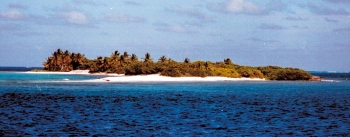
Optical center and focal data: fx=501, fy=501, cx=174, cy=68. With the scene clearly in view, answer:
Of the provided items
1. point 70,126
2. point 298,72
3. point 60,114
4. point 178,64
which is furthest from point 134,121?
point 298,72

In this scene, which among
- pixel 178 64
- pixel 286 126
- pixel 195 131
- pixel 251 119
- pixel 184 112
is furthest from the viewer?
pixel 178 64

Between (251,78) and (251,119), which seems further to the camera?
(251,78)

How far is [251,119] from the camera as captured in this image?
138ft

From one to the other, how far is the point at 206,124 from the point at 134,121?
571 cm

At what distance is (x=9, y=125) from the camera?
35781mm

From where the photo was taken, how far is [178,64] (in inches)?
6471

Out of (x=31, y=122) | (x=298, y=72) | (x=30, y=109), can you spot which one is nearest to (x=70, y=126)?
(x=31, y=122)

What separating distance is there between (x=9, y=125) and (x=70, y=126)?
14.4 ft

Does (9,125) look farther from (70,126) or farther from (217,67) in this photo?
(217,67)

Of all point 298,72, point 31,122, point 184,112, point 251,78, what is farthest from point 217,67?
point 31,122

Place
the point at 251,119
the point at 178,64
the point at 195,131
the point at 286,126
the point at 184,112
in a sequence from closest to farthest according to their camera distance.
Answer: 1. the point at 195,131
2. the point at 286,126
3. the point at 251,119
4. the point at 184,112
5. the point at 178,64

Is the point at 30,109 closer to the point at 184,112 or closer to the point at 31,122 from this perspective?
the point at 31,122

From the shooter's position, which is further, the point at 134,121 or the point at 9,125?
the point at 134,121

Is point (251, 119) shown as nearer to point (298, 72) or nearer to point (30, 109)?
point (30, 109)
